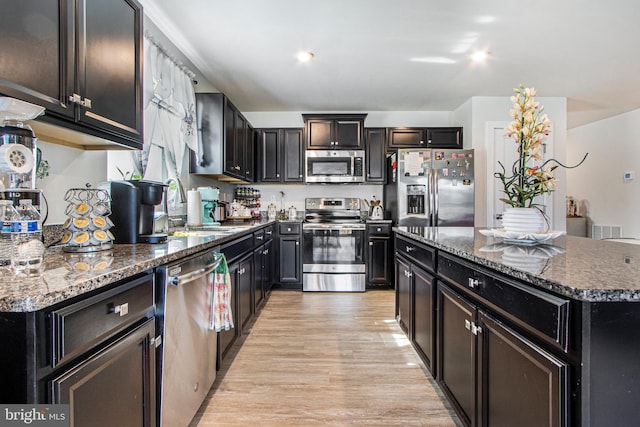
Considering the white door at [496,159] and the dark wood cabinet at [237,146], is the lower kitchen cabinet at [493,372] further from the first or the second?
the white door at [496,159]

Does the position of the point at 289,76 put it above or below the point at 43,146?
above

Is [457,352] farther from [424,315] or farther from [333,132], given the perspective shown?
[333,132]

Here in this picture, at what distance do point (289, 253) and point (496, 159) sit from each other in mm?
3051

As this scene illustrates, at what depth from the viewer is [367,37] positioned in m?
2.59

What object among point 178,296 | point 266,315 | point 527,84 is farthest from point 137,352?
point 527,84

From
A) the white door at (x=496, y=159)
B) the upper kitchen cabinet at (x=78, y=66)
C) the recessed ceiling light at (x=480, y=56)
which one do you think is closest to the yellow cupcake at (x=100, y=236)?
the upper kitchen cabinet at (x=78, y=66)

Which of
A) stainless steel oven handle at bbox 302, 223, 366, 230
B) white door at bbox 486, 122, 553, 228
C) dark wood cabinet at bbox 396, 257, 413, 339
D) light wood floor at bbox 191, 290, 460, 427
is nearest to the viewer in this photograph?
light wood floor at bbox 191, 290, 460, 427

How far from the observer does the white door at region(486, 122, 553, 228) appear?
13.3ft

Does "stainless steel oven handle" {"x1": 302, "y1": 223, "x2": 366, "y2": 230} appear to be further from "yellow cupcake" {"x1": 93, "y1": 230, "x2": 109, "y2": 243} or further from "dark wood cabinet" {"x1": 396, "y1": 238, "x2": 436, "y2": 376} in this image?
"yellow cupcake" {"x1": 93, "y1": 230, "x2": 109, "y2": 243}

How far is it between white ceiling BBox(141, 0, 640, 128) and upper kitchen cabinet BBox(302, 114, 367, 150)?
0.91 ft

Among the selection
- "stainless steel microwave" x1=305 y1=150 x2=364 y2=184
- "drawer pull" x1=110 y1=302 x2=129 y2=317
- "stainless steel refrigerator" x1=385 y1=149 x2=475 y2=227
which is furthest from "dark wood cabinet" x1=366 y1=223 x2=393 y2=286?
"drawer pull" x1=110 y1=302 x2=129 y2=317

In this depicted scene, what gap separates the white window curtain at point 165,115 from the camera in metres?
2.20

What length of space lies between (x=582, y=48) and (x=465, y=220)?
78.4 inches

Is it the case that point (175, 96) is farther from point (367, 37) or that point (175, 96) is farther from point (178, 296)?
point (178, 296)
